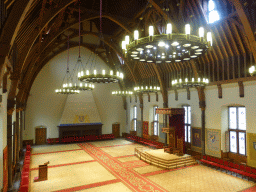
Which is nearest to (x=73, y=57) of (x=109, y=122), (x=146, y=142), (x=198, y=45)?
(x=109, y=122)

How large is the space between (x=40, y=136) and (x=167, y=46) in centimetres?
1718

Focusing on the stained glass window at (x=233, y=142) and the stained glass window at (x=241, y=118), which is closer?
the stained glass window at (x=241, y=118)

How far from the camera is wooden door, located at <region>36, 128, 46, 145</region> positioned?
18250 millimetres

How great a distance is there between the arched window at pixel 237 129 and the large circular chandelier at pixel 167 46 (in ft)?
25.3

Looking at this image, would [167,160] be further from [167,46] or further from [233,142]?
[167,46]

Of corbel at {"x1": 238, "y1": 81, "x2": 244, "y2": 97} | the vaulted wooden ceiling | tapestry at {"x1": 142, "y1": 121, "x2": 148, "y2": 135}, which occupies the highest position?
the vaulted wooden ceiling

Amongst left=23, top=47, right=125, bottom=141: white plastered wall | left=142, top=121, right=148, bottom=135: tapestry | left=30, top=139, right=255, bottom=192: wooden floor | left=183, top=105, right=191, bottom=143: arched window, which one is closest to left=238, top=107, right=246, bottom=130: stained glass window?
left=30, top=139, right=255, bottom=192: wooden floor

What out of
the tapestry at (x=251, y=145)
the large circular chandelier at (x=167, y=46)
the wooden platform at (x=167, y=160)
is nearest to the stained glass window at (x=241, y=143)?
the tapestry at (x=251, y=145)

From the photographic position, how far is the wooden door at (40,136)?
18250 millimetres

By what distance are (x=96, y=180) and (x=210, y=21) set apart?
9.98 metres

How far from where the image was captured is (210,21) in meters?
10.1

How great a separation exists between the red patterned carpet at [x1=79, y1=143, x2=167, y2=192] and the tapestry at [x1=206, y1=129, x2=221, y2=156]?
5.25 metres

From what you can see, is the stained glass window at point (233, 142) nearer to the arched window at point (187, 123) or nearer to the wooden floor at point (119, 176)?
the wooden floor at point (119, 176)

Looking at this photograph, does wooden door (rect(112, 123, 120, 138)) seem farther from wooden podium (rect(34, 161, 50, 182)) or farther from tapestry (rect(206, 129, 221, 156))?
wooden podium (rect(34, 161, 50, 182))
